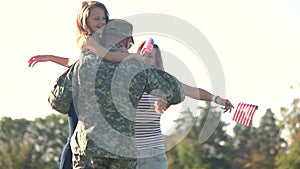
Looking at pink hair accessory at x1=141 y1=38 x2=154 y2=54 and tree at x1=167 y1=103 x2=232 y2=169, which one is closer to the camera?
pink hair accessory at x1=141 y1=38 x2=154 y2=54

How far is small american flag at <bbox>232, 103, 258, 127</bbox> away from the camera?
24.3 ft

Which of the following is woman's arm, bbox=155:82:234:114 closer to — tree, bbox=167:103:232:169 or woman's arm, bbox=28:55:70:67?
woman's arm, bbox=28:55:70:67

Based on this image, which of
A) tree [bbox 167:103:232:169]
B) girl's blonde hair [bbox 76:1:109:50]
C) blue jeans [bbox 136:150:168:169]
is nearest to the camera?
girl's blonde hair [bbox 76:1:109:50]

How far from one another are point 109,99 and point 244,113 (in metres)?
1.82

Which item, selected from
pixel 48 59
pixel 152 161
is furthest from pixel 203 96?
pixel 48 59

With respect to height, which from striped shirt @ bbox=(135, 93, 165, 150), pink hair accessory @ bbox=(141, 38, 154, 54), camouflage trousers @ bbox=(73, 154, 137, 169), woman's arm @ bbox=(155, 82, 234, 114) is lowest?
camouflage trousers @ bbox=(73, 154, 137, 169)

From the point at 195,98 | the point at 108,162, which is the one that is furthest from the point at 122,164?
the point at 195,98

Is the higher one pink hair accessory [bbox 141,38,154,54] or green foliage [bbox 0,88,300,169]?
pink hair accessory [bbox 141,38,154,54]

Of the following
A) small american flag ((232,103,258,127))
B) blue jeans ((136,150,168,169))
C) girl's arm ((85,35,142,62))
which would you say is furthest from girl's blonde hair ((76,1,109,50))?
blue jeans ((136,150,168,169))

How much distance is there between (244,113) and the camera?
7.52m

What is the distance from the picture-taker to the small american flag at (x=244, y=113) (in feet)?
24.3

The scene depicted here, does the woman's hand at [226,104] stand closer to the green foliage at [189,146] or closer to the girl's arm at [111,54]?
the girl's arm at [111,54]

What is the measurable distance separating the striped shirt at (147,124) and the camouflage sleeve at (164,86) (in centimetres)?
157

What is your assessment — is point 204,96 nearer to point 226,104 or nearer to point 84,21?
point 226,104
